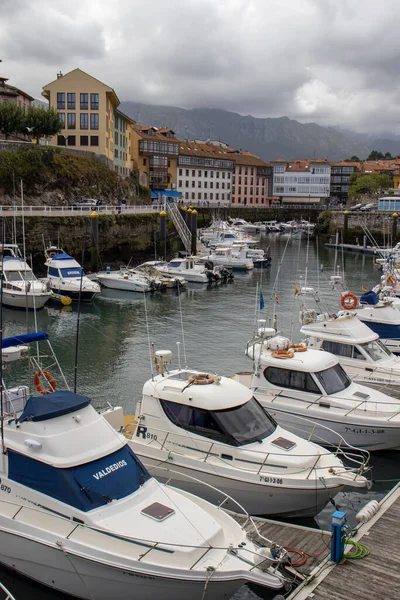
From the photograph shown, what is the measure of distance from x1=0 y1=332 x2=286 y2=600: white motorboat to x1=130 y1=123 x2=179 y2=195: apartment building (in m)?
78.4

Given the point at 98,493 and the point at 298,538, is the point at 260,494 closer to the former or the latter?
the point at 298,538

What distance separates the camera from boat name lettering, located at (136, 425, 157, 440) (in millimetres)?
12164

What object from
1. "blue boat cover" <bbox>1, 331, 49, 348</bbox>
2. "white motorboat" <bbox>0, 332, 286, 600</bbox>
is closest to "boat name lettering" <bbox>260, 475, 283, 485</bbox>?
"white motorboat" <bbox>0, 332, 286, 600</bbox>

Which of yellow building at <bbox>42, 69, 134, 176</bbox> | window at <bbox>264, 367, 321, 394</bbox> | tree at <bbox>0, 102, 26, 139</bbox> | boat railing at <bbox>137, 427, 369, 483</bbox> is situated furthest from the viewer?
yellow building at <bbox>42, 69, 134, 176</bbox>

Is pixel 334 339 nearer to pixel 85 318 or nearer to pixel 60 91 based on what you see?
pixel 85 318

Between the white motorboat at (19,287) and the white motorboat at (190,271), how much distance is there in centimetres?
1224

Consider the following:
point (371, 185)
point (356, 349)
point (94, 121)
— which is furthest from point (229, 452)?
point (371, 185)

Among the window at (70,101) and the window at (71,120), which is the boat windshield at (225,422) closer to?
the window at (71,120)

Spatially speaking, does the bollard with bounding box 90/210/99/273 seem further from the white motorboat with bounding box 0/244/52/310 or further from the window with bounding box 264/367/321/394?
the window with bounding box 264/367/321/394

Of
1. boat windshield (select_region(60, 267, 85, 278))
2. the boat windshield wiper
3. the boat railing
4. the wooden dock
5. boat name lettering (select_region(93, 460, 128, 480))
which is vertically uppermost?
boat windshield (select_region(60, 267, 85, 278))

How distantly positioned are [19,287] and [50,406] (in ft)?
80.3

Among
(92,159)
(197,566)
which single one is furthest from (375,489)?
(92,159)

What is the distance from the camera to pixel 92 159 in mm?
60750

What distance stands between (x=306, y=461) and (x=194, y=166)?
99490 mm
